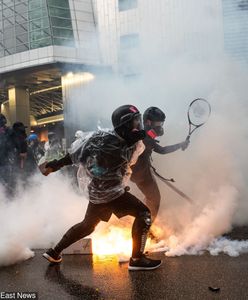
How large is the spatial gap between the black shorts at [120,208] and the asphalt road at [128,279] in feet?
1.40

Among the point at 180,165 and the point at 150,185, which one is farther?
the point at 180,165

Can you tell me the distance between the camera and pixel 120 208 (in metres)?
2.96

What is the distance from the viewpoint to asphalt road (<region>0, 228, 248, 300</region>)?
2396mm

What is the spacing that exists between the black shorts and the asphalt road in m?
0.43

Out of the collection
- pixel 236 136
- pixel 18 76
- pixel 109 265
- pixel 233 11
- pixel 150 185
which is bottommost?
pixel 109 265

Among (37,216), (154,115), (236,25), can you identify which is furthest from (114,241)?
(236,25)

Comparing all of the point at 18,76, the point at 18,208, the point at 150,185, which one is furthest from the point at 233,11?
the point at 18,76

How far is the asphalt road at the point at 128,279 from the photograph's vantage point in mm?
2396

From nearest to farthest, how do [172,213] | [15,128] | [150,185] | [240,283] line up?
[240,283] < [150,185] < [172,213] < [15,128]

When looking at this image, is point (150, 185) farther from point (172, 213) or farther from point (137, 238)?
point (137, 238)

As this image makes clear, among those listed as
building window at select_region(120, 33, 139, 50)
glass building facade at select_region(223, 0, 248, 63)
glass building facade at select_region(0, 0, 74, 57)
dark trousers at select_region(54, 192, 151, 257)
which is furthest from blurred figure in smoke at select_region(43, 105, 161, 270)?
glass building facade at select_region(0, 0, 74, 57)

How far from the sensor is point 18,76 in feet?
55.8

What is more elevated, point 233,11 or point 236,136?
point 233,11

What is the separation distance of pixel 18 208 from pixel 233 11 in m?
3.81
